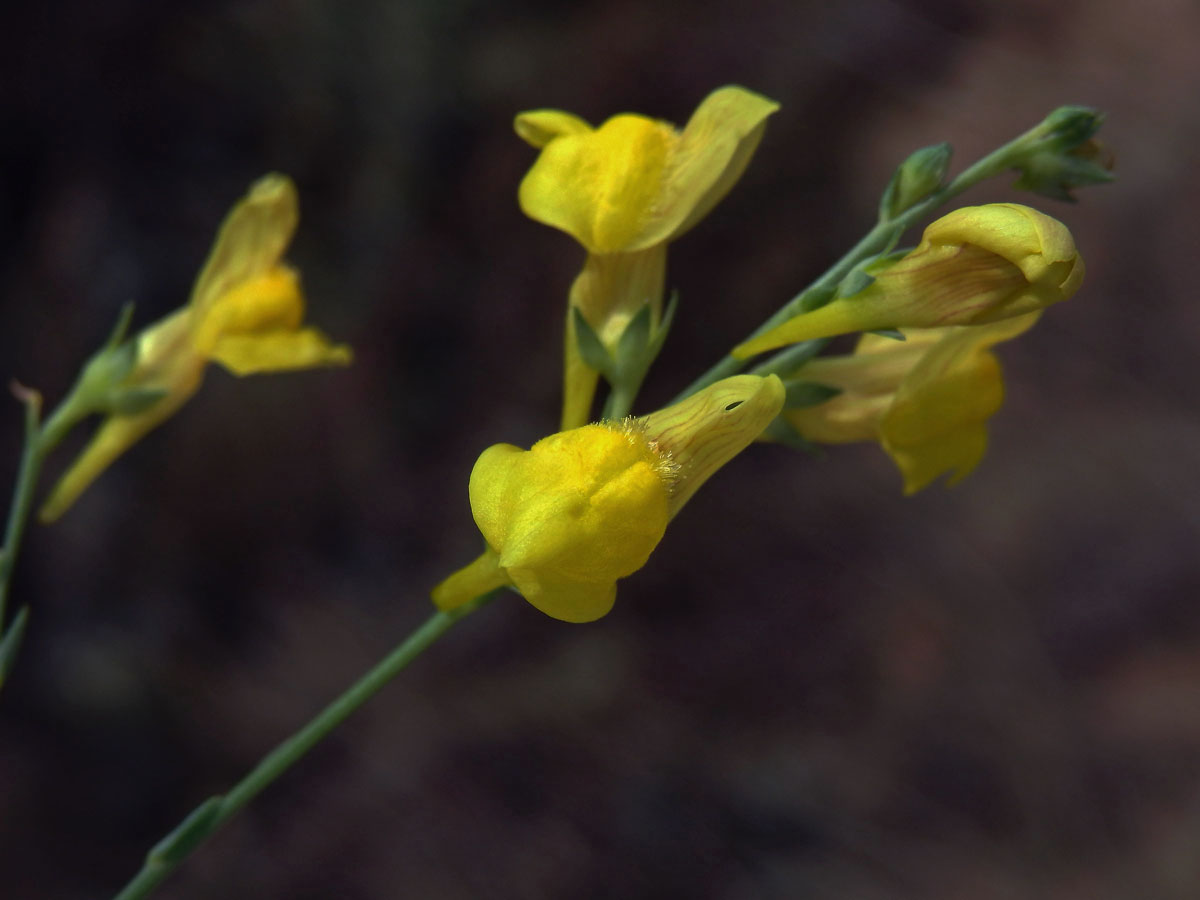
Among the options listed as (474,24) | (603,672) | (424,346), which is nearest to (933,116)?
(474,24)

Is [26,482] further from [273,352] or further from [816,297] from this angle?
[816,297]

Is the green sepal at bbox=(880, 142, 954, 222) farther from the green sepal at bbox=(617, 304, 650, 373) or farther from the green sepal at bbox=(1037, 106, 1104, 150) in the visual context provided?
the green sepal at bbox=(617, 304, 650, 373)

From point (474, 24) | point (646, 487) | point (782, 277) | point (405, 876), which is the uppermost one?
point (646, 487)

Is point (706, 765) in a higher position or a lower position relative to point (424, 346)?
lower

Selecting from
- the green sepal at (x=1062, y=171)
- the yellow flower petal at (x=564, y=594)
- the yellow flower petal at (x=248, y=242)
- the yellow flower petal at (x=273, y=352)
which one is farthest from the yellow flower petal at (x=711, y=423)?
the yellow flower petal at (x=248, y=242)

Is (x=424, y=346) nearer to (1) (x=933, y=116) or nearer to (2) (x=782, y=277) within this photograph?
(2) (x=782, y=277)

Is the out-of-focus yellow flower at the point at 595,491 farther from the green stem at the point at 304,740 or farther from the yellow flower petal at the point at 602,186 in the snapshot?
the yellow flower petal at the point at 602,186

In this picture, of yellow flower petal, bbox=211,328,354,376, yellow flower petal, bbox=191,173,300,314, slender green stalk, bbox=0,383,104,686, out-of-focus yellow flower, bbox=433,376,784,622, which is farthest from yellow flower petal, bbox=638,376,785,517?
yellow flower petal, bbox=191,173,300,314
